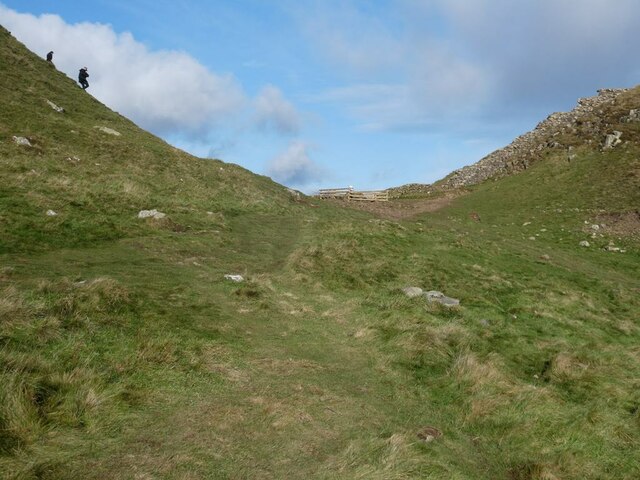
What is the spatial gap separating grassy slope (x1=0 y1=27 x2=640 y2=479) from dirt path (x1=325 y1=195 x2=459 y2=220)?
1840cm

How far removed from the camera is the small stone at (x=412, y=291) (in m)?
18.8

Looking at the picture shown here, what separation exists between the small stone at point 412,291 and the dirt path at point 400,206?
27059mm

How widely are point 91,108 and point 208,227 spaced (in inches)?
1169

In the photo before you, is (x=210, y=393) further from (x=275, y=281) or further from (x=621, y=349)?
(x=621, y=349)

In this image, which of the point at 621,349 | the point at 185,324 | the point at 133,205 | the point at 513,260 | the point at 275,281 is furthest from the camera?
the point at 513,260

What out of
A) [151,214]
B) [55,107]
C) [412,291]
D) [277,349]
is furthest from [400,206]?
[277,349]

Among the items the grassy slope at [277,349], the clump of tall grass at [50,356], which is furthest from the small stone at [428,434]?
the clump of tall grass at [50,356]

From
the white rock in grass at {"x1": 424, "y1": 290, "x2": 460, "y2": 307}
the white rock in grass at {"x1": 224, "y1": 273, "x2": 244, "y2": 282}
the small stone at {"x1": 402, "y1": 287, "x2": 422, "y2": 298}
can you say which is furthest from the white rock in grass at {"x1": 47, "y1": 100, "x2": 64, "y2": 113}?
the white rock in grass at {"x1": 424, "y1": 290, "x2": 460, "y2": 307}

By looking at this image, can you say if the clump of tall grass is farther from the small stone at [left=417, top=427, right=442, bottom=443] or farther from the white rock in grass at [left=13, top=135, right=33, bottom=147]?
the white rock in grass at [left=13, top=135, right=33, bottom=147]

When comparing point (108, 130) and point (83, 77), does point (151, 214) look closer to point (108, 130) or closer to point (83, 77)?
point (108, 130)

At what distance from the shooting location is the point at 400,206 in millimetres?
52531

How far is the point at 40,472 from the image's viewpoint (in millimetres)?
6031

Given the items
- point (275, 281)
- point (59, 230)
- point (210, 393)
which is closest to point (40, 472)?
point (210, 393)

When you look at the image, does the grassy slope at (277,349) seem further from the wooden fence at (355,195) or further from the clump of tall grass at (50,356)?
the wooden fence at (355,195)
